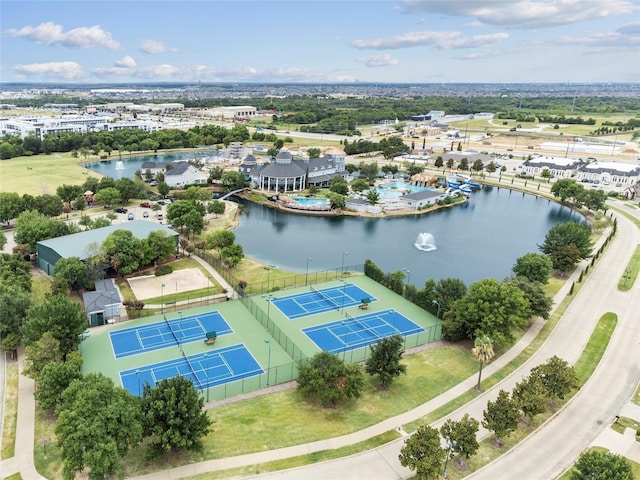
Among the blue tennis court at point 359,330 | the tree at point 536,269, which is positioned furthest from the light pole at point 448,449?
the tree at point 536,269

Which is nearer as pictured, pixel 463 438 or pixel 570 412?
pixel 463 438

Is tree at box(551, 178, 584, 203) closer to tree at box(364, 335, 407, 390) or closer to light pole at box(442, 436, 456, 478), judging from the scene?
tree at box(364, 335, 407, 390)

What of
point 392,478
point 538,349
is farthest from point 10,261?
point 538,349

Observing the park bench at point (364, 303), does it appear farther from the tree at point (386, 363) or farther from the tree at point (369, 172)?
the tree at point (369, 172)

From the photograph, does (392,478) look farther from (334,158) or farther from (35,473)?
(334,158)

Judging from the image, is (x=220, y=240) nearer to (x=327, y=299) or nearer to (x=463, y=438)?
(x=327, y=299)

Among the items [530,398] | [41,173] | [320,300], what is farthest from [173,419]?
[41,173]
